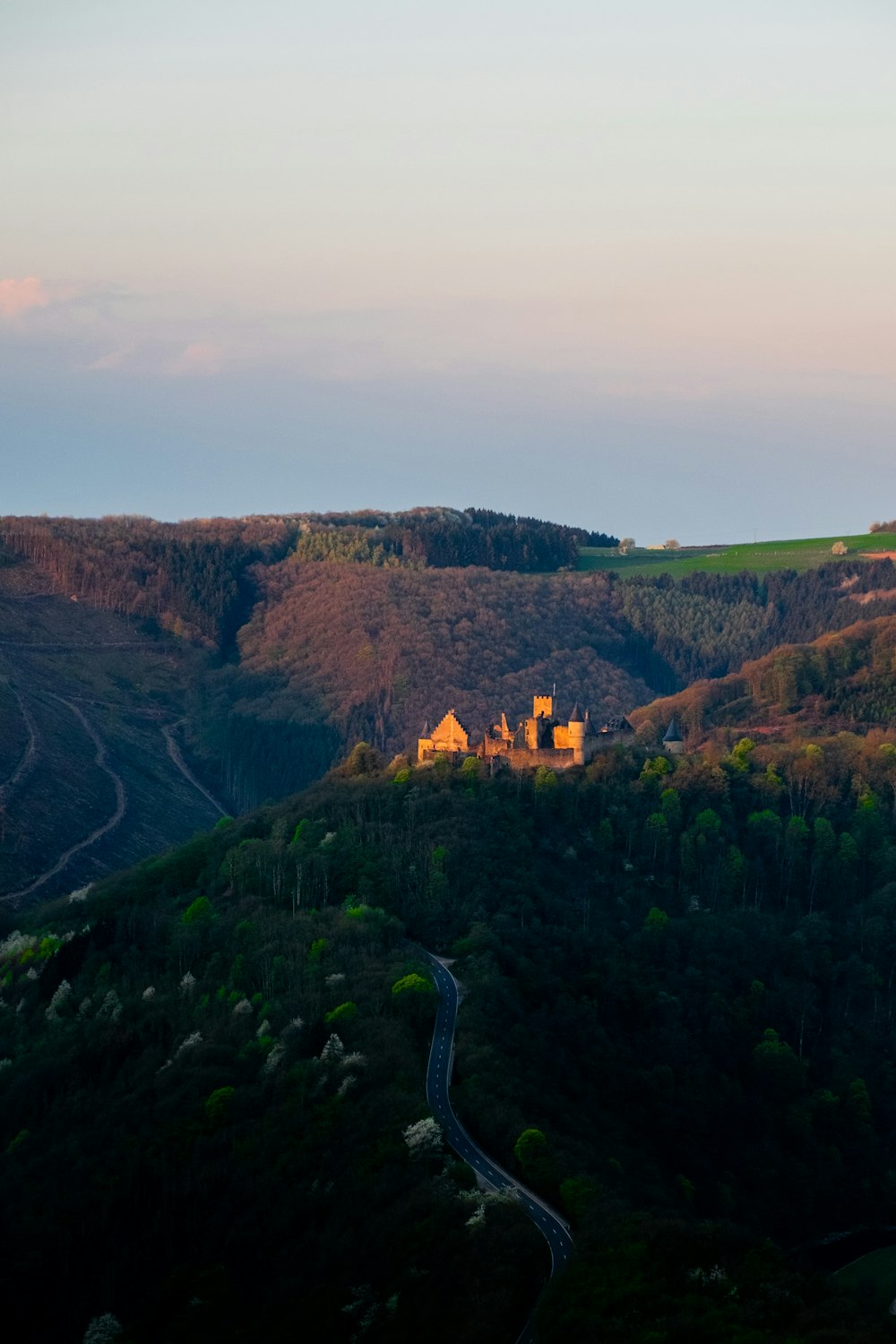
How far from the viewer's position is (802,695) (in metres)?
165

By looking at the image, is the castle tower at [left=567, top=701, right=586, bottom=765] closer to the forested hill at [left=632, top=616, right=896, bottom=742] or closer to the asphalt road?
the forested hill at [left=632, top=616, right=896, bottom=742]

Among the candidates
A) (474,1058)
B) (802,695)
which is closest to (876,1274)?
(474,1058)

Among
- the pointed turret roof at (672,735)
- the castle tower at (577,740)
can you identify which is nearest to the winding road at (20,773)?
the pointed turret roof at (672,735)

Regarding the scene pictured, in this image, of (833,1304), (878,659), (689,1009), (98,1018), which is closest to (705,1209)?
(689,1009)

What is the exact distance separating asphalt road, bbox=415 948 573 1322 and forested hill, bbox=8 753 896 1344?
708 mm

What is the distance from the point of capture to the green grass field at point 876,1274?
7584cm

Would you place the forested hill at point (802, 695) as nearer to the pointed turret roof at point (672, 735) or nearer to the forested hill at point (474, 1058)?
the pointed turret roof at point (672, 735)

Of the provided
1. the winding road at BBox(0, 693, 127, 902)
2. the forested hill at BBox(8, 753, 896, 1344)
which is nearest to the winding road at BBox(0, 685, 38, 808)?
the winding road at BBox(0, 693, 127, 902)

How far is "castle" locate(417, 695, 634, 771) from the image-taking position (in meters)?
130

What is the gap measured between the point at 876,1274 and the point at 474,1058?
19687 mm

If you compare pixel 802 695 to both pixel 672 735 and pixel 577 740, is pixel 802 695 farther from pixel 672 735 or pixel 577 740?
pixel 577 740

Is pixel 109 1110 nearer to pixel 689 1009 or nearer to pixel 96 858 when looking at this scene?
pixel 689 1009

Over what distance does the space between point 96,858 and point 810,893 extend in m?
72.9

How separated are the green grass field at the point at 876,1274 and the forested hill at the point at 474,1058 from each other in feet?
15.0
